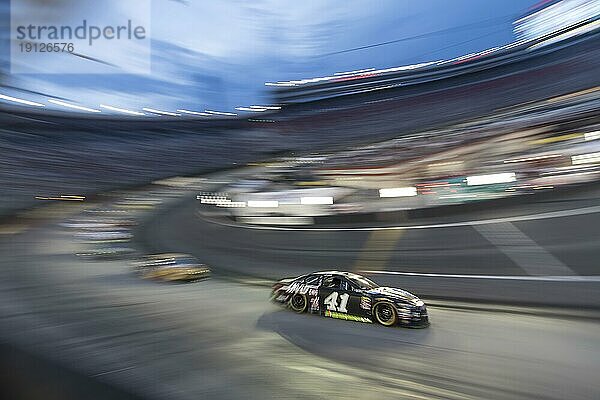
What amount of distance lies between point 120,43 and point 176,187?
71 centimetres

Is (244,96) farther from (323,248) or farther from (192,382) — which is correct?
(192,382)

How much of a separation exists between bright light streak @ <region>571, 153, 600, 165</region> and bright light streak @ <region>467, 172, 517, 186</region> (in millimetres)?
147

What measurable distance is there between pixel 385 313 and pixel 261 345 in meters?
0.46

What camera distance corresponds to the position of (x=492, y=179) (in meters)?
1.31

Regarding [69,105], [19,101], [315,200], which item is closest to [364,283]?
[315,200]

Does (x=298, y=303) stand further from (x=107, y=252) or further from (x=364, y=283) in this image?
(x=107, y=252)

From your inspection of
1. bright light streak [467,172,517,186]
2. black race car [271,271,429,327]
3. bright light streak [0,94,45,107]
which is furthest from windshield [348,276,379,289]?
bright light streak [0,94,45,107]

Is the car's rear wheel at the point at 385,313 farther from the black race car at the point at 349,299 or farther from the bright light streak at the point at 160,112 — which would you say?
the bright light streak at the point at 160,112

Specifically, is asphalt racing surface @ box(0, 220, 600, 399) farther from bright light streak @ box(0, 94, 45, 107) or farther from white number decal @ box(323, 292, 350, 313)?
bright light streak @ box(0, 94, 45, 107)

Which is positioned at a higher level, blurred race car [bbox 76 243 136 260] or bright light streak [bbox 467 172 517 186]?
bright light streak [bbox 467 172 517 186]

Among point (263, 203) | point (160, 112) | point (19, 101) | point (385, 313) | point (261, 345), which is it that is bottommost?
point (261, 345)

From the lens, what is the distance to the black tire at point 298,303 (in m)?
1.57

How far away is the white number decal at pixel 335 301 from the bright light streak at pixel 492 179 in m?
0.52

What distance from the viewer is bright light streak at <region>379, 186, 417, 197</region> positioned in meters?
1.42
